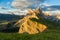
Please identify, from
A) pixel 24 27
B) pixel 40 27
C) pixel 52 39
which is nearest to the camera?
pixel 52 39

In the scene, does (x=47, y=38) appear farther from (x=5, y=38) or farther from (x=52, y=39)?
(x=5, y=38)

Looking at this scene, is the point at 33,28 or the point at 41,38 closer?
the point at 41,38

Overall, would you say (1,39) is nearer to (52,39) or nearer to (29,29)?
(52,39)

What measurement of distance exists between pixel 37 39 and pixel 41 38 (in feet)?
8.50

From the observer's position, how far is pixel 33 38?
7525 centimetres

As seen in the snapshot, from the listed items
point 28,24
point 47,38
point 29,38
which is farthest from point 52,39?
point 28,24

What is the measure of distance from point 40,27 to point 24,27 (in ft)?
47.5

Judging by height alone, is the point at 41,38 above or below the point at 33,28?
above

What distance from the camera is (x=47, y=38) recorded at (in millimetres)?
75688

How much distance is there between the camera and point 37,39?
7400 cm

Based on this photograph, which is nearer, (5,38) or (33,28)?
(5,38)

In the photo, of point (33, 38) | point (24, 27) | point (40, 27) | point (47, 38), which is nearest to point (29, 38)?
point (33, 38)

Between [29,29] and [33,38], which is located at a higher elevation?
[33,38]

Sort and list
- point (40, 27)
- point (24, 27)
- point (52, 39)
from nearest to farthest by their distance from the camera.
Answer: point (52, 39)
point (40, 27)
point (24, 27)
